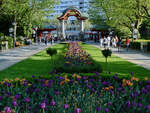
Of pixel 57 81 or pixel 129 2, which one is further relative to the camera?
pixel 129 2

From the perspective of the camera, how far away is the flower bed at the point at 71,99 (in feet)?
12.2

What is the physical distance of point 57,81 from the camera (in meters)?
5.46

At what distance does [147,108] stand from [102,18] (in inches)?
1516

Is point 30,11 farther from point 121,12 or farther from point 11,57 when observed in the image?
point 11,57

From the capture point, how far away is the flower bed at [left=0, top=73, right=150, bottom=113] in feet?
12.2

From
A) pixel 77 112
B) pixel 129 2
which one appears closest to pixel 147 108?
pixel 77 112

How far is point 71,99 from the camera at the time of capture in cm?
458

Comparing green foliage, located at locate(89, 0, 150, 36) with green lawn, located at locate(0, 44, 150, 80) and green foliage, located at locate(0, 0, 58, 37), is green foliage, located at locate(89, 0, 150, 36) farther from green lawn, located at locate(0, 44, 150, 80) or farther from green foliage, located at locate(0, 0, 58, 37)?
green lawn, located at locate(0, 44, 150, 80)

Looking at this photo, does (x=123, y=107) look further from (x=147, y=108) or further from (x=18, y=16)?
(x=18, y=16)

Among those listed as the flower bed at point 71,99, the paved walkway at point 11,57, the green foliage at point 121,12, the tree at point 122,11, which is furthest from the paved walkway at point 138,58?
the paved walkway at point 11,57

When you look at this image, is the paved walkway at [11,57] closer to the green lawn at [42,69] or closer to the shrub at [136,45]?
the green lawn at [42,69]

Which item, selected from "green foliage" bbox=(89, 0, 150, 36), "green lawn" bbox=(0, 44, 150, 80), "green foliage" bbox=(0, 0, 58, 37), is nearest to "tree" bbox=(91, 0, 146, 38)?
"green foliage" bbox=(89, 0, 150, 36)

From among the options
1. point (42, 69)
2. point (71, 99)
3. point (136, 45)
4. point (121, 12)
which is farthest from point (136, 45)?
point (71, 99)

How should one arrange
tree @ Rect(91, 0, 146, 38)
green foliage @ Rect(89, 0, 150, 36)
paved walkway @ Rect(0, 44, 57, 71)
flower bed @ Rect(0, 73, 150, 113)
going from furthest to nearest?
tree @ Rect(91, 0, 146, 38)
green foliage @ Rect(89, 0, 150, 36)
paved walkway @ Rect(0, 44, 57, 71)
flower bed @ Rect(0, 73, 150, 113)
